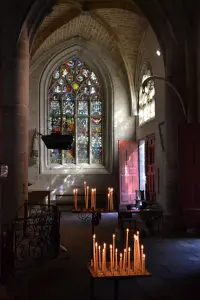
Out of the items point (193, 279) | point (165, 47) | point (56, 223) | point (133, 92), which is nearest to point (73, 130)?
point (133, 92)

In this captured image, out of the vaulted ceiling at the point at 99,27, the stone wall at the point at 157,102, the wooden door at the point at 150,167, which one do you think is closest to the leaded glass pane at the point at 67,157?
the stone wall at the point at 157,102

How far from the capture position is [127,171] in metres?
14.1

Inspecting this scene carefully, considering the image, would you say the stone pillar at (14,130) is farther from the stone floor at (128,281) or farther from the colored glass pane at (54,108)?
the colored glass pane at (54,108)

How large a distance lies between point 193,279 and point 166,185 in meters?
4.67

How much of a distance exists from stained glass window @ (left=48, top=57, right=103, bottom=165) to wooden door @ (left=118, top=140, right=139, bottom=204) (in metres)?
1.36

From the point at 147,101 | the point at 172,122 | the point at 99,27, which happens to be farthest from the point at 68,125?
the point at 172,122

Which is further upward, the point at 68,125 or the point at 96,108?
the point at 96,108

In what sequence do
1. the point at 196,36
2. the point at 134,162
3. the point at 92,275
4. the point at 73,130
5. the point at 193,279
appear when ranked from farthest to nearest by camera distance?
the point at 73,130 < the point at 134,162 < the point at 196,36 < the point at 193,279 < the point at 92,275

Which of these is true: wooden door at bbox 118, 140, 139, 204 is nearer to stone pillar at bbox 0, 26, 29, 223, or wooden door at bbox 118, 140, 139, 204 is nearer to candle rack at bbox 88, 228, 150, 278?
stone pillar at bbox 0, 26, 29, 223

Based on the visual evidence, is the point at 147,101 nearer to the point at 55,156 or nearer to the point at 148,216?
the point at 55,156

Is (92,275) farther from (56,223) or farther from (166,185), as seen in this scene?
(166,185)

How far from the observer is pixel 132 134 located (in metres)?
14.9

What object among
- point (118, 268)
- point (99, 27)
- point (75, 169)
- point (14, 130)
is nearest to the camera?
point (118, 268)

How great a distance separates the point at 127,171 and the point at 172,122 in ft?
15.3
